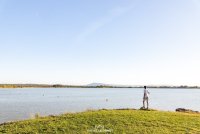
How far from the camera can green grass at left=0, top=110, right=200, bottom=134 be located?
63.3 feet

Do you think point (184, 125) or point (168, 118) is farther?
point (168, 118)

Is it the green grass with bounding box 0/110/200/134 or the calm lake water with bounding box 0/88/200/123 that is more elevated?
the green grass with bounding box 0/110/200/134

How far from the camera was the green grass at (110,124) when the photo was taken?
19.3 m

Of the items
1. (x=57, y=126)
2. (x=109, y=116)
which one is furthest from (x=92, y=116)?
(x=57, y=126)

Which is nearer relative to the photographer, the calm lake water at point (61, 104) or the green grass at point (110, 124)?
the green grass at point (110, 124)

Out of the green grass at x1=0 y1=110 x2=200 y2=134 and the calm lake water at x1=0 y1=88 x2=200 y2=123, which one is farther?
the calm lake water at x1=0 y1=88 x2=200 y2=123

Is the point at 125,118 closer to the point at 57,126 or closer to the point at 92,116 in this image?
the point at 92,116

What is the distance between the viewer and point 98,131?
62.5ft

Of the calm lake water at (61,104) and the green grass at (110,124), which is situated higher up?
the green grass at (110,124)

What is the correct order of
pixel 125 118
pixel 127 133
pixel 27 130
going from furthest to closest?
pixel 125 118 < pixel 27 130 < pixel 127 133

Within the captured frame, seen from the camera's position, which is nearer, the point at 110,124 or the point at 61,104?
the point at 110,124

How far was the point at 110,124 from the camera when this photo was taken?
798 inches

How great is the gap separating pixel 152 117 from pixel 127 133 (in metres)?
4.64

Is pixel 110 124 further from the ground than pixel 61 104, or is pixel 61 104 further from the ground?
pixel 110 124
